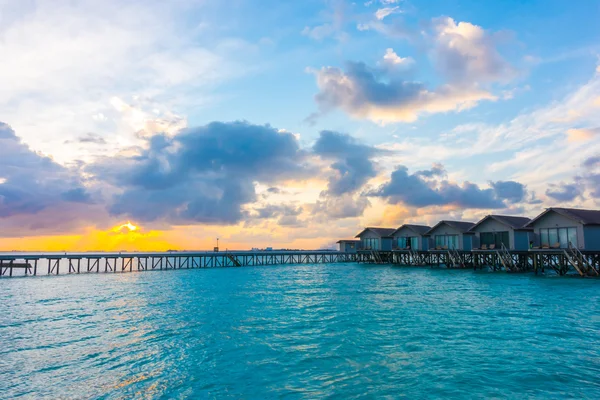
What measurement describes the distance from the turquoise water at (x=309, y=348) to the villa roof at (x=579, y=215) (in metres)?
14.9

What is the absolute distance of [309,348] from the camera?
16078mm

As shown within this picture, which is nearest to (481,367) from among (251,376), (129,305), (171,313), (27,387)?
(251,376)

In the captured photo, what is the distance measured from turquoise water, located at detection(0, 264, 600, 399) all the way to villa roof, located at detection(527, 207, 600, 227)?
14934 millimetres

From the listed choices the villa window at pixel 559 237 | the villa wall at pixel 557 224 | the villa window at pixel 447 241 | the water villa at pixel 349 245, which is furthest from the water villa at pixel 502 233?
the water villa at pixel 349 245

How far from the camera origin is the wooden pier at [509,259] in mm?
41525

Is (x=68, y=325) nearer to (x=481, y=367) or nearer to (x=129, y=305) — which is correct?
(x=129, y=305)

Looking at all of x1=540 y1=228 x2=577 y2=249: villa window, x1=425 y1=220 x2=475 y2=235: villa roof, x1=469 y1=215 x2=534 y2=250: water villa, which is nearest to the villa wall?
x1=540 y1=228 x2=577 y2=249: villa window

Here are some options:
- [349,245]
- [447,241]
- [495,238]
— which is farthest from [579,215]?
[349,245]

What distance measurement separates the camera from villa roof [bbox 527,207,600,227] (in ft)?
135

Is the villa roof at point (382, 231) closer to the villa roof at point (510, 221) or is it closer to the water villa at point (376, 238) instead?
the water villa at point (376, 238)

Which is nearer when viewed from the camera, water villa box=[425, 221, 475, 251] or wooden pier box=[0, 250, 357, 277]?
water villa box=[425, 221, 475, 251]

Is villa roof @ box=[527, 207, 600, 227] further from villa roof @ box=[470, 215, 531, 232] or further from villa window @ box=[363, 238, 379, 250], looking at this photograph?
villa window @ box=[363, 238, 379, 250]

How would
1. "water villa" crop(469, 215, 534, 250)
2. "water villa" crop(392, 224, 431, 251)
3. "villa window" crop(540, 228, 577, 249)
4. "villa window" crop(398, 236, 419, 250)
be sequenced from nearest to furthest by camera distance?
1. "villa window" crop(540, 228, 577, 249)
2. "water villa" crop(469, 215, 534, 250)
3. "water villa" crop(392, 224, 431, 251)
4. "villa window" crop(398, 236, 419, 250)

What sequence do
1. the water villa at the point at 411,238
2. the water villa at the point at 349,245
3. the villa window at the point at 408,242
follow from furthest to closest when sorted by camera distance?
the water villa at the point at 349,245 < the villa window at the point at 408,242 < the water villa at the point at 411,238
